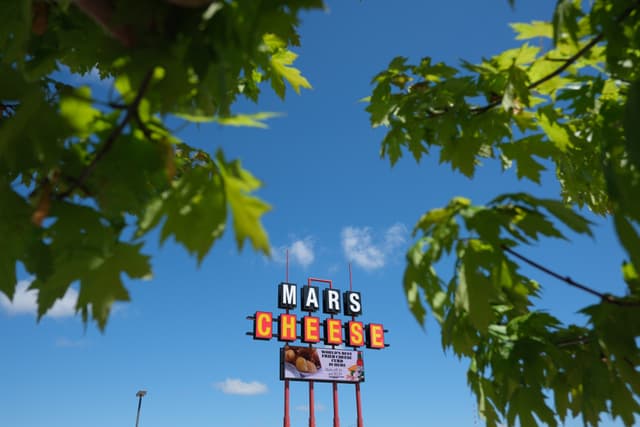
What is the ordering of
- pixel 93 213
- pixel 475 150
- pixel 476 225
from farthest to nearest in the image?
pixel 475 150 → pixel 476 225 → pixel 93 213

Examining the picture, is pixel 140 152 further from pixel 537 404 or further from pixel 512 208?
pixel 537 404

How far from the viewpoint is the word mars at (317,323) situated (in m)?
23.5

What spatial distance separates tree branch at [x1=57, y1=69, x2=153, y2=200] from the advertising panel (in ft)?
75.9

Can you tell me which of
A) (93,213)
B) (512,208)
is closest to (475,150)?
(512,208)

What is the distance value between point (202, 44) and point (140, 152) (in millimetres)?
283

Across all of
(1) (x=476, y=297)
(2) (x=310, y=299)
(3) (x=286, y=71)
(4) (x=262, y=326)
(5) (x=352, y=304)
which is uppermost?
(5) (x=352, y=304)

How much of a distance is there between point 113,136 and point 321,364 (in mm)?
24890

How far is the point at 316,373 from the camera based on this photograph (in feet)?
78.5

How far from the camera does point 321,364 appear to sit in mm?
24469

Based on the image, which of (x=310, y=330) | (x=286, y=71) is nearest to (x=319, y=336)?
(x=310, y=330)

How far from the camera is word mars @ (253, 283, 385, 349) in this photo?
23469 mm

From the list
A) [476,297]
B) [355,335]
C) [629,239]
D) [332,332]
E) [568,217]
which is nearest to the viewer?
[629,239]

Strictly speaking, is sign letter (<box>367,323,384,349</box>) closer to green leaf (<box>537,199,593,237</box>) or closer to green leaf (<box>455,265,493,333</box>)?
green leaf (<box>455,265,493,333</box>)

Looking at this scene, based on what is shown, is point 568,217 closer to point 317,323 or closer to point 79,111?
point 79,111
